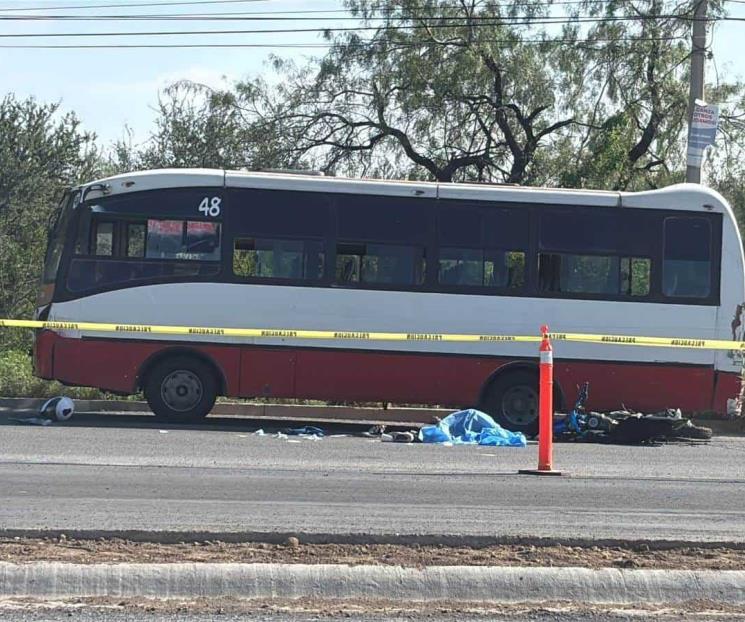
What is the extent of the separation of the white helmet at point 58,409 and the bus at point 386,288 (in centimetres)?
39

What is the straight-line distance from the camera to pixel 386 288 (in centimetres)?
1521

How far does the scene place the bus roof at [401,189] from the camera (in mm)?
15109

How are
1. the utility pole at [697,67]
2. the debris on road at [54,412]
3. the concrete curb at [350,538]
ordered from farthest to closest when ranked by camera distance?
the utility pole at [697,67], the debris on road at [54,412], the concrete curb at [350,538]

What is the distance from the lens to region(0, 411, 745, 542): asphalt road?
7.39 m

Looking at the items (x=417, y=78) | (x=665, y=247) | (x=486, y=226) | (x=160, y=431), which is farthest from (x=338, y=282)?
(x=417, y=78)

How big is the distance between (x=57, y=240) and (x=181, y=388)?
2.63 meters

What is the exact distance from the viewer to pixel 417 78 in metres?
28.4

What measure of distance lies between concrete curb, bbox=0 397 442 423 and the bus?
212 cm

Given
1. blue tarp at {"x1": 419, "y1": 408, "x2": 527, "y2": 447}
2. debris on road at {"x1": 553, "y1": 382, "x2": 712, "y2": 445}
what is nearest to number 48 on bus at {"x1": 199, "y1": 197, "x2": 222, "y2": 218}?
blue tarp at {"x1": 419, "y1": 408, "x2": 527, "y2": 447}

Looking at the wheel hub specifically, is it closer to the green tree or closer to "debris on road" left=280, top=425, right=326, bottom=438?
"debris on road" left=280, top=425, right=326, bottom=438

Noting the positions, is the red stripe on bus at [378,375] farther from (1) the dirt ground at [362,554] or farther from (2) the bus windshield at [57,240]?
(1) the dirt ground at [362,554]

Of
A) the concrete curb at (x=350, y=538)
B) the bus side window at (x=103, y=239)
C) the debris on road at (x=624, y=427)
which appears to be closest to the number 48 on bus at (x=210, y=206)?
the bus side window at (x=103, y=239)

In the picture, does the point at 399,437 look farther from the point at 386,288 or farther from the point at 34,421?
the point at 34,421

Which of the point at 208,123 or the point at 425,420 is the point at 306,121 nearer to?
the point at 208,123
